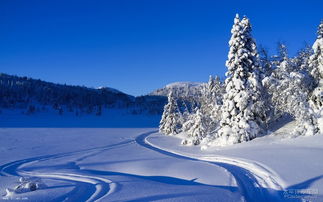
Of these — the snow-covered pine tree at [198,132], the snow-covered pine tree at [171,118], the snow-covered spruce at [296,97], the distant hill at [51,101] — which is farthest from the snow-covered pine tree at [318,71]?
the distant hill at [51,101]

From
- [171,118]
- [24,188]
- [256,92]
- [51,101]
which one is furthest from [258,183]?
[51,101]

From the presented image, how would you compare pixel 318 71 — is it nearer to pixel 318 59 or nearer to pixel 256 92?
pixel 318 59

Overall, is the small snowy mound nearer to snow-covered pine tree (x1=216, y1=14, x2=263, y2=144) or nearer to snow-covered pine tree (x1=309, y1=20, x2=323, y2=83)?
snow-covered pine tree (x1=216, y1=14, x2=263, y2=144)

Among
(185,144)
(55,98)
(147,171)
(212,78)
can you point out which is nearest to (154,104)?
(55,98)

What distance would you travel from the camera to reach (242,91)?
24.7m

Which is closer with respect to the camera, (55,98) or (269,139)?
(269,139)

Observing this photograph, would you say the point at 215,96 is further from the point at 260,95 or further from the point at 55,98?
the point at 55,98

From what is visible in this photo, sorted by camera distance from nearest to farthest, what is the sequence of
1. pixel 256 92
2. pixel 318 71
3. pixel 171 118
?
pixel 256 92 → pixel 318 71 → pixel 171 118

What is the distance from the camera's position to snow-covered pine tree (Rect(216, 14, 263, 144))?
24.3m

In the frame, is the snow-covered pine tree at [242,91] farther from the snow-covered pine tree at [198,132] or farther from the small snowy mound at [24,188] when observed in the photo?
the small snowy mound at [24,188]

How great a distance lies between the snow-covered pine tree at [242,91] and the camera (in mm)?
24328

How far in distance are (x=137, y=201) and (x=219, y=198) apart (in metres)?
2.48

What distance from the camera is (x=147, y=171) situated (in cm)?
1573

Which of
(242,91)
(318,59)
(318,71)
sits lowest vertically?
(242,91)
